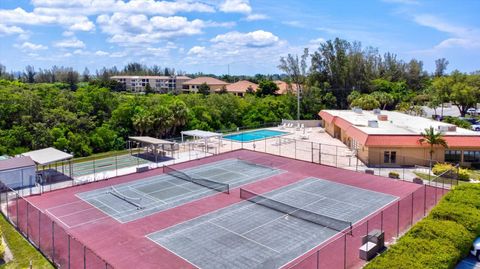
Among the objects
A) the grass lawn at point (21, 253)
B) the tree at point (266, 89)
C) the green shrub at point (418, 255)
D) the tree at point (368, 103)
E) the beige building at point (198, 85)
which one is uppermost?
the beige building at point (198, 85)

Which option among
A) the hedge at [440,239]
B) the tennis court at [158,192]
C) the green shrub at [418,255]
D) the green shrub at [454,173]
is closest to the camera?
the green shrub at [418,255]

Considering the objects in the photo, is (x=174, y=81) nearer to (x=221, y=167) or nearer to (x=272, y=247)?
(x=221, y=167)

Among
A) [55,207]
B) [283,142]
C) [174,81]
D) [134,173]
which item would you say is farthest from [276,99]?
[174,81]

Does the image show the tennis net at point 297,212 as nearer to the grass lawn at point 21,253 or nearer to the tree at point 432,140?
the grass lawn at point 21,253

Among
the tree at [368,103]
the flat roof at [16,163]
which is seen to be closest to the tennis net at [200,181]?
the flat roof at [16,163]

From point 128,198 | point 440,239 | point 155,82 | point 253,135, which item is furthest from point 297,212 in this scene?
point 155,82

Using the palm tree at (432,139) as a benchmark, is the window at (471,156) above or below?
below
